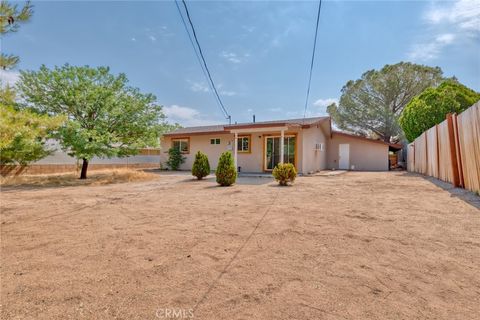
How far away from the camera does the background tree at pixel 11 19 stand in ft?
11.7

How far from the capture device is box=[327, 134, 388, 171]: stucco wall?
18172 mm

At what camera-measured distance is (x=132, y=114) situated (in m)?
11.6

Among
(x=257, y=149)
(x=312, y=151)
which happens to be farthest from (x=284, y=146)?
(x=312, y=151)

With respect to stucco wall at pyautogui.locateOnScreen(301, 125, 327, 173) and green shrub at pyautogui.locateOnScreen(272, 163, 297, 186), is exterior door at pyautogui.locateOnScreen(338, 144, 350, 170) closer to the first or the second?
stucco wall at pyautogui.locateOnScreen(301, 125, 327, 173)

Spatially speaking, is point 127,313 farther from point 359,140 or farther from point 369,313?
point 359,140

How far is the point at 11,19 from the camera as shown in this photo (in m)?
3.68

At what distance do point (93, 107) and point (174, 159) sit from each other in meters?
7.35

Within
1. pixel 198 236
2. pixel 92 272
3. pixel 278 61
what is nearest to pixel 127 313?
pixel 92 272

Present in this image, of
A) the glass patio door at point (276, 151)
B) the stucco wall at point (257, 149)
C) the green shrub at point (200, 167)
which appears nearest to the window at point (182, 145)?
the stucco wall at point (257, 149)

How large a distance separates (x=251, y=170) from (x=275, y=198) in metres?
9.00

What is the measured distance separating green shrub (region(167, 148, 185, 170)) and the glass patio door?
20.8 feet
